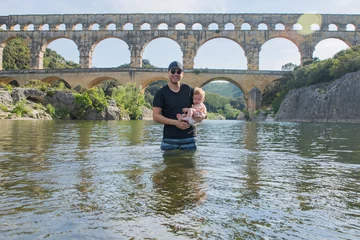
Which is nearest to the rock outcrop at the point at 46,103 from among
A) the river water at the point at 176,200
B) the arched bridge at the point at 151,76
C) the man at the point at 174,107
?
the arched bridge at the point at 151,76

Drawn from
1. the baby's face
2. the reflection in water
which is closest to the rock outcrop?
the baby's face

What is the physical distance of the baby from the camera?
4.57 meters

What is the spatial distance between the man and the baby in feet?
0.22

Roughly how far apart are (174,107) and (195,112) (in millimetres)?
314

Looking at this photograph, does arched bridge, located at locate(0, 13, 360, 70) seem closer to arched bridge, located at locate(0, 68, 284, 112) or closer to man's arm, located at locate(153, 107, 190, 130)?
arched bridge, located at locate(0, 68, 284, 112)

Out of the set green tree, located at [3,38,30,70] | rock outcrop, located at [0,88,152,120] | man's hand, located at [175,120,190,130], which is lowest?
man's hand, located at [175,120,190,130]

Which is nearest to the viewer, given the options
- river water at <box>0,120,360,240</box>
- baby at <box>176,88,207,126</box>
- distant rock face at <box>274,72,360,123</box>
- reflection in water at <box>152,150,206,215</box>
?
river water at <box>0,120,360,240</box>

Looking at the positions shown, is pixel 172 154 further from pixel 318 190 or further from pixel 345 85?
pixel 345 85

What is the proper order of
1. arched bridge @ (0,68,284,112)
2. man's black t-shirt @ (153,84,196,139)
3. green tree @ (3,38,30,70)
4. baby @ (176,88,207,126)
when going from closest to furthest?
baby @ (176,88,207,126)
man's black t-shirt @ (153,84,196,139)
arched bridge @ (0,68,284,112)
green tree @ (3,38,30,70)

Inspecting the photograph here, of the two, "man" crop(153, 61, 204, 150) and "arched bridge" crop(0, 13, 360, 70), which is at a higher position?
"arched bridge" crop(0, 13, 360, 70)

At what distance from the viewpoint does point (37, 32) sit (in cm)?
4381


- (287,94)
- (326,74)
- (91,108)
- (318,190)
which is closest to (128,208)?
(318,190)

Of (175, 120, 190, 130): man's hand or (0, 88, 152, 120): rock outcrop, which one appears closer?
(175, 120, 190, 130): man's hand

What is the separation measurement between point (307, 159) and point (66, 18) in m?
44.0
